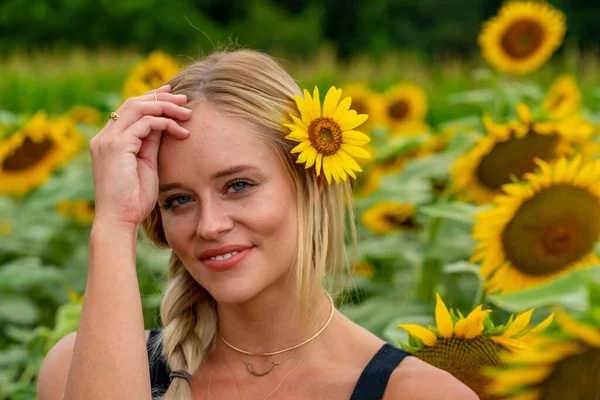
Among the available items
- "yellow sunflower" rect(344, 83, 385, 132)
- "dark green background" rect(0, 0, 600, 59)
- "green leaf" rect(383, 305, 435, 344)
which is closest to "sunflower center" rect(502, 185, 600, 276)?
"green leaf" rect(383, 305, 435, 344)

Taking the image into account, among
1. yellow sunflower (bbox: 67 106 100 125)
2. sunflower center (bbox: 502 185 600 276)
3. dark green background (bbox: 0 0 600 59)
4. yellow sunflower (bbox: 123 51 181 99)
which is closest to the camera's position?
sunflower center (bbox: 502 185 600 276)

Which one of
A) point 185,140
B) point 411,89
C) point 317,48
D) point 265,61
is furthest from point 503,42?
point 317,48

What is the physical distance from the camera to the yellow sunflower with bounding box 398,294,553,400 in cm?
190

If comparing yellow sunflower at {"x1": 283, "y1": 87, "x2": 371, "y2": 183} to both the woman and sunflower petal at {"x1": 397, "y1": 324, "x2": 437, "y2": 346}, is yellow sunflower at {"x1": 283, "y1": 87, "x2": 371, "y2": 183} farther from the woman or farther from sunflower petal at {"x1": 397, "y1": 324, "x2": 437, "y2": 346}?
sunflower petal at {"x1": 397, "y1": 324, "x2": 437, "y2": 346}

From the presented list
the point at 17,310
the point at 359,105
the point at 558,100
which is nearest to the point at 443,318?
the point at 17,310

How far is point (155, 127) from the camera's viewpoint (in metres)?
1.99

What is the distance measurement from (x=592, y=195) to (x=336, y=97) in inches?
25.8

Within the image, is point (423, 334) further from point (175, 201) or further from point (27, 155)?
point (27, 155)

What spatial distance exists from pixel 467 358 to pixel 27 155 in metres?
2.54

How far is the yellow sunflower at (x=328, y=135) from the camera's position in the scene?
201cm

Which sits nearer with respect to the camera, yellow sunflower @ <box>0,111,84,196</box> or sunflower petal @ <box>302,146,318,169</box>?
sunflower petal @ <box>302,146,318,169</box>

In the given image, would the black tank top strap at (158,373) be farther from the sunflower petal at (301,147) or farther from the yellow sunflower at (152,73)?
the yellow sunflower at (152,73)

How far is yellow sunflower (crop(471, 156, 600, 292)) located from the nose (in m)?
0.68

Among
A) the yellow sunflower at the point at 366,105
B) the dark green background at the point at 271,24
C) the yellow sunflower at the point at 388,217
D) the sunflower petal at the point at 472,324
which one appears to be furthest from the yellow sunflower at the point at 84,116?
the dark green background at the point at 271,24
